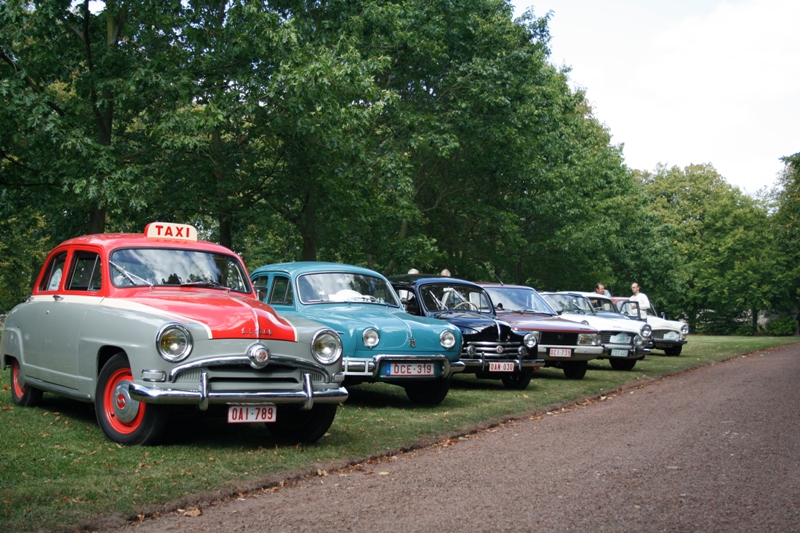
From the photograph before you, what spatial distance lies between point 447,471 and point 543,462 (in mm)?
931

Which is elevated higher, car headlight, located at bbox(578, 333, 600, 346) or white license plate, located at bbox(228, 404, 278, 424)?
car headlight, located at bbox(578, 333, 600, 346)

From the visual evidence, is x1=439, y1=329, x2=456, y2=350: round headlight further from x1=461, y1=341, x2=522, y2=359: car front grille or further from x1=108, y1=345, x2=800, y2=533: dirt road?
x1=461, y1=341, x2=522, y2=359: car front grille

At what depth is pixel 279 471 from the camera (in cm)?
640

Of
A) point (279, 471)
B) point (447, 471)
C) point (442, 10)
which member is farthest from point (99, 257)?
point (442, 10)

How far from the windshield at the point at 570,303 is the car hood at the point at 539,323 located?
150 inches

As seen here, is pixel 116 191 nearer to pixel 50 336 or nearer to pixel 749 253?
pixel 50 336

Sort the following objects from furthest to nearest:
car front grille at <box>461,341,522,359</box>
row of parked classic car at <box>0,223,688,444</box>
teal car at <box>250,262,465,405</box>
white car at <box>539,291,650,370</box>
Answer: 1. white car at <box>539,291,650,370</box>
2. car front grille at <box>461,341,522,359</box>
3. teal car at <box>250,262,465,405</box>
4. row of parked classic car at <box>0,223,688,444</box>

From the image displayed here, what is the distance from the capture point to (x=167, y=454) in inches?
266

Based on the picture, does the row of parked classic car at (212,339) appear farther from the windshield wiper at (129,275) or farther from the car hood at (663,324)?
the car hood at (663,324)

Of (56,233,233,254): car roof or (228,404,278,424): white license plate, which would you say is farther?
(56,233,233,254): car roof

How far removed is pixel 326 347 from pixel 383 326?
2582 mm

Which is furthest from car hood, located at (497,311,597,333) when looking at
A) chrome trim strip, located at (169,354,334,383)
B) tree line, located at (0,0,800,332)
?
chrome trim strip, located at (169,354,334,383)

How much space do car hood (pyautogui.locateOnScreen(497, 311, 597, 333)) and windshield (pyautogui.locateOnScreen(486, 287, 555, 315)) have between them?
387mm

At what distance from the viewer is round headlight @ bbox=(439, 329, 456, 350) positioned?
34.0ft
